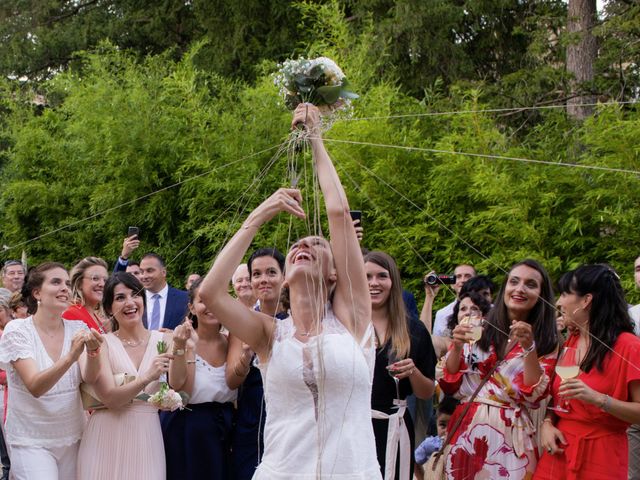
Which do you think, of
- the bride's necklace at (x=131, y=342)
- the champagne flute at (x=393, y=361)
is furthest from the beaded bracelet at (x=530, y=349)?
the bride's necklace at (x=131, y=342)

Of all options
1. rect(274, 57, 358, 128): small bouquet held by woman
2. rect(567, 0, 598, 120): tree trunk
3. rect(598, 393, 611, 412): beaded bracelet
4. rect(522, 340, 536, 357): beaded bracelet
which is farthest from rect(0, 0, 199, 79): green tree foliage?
rect(598, 393, 611, 412): beaded bracelet

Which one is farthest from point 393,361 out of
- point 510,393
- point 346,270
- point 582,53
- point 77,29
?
point 77,29

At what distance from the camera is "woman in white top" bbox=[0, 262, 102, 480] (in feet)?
18.4

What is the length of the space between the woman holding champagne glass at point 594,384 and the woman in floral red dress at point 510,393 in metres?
0.17

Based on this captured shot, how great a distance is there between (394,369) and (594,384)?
0.99 meters

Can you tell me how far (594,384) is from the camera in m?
4.91

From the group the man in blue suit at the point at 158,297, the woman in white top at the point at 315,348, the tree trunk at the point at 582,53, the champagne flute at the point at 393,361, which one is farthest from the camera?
the tree trunk at the point at 582,53

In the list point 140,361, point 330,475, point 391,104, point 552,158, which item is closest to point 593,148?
point 552,158

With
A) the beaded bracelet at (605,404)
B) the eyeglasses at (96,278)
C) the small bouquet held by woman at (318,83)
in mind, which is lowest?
the beaded bracelet at (605,404)

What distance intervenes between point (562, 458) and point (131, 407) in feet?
7.96

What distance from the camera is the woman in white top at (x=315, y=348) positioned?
3.68 meters

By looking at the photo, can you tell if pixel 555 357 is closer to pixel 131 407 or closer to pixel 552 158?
pixel 131 407

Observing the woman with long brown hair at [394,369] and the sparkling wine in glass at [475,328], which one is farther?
the sparkling wine in glass at [475,328]

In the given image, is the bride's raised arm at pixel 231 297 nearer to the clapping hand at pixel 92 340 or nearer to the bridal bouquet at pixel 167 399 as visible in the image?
the bridal bouquet at pixel 167 399
